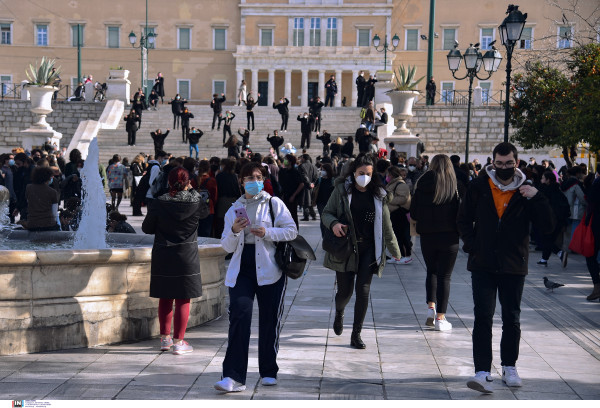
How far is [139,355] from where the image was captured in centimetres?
746

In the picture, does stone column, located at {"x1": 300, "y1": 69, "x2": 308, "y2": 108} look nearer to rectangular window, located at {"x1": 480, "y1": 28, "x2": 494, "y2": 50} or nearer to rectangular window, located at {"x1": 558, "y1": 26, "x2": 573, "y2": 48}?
rectangular window, located at {"x1": 480, "y1": 28, "x2": 494, "y2": 50}

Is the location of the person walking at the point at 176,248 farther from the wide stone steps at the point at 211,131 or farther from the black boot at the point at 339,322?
the wide stone steps at the point at 211,131

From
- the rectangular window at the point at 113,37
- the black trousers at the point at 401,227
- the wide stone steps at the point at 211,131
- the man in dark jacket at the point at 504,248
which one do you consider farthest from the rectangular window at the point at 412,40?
the man in dark jacket at the point at 504,248

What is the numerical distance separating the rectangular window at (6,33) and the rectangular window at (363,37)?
2499cm

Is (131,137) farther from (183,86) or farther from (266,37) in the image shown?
(266,37)

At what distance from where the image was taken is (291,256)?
6527 millimetres

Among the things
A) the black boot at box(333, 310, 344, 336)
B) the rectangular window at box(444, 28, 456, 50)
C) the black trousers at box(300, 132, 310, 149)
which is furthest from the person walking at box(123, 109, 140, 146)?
the rectangular window at box(444, 28, 456, 50)

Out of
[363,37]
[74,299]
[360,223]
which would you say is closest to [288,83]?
[363,37]

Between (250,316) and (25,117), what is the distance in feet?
123

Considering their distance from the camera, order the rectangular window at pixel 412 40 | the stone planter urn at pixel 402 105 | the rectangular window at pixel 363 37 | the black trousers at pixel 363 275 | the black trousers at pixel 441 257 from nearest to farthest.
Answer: the black trousers at pixel 363 275, the black trousers at pixel 441 257, the stone planter urn at pixel 402 105, the rectangular window at pixel 412 40, the rectangular window at pixel 363 37

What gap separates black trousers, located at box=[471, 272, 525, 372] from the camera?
6496 millimetres

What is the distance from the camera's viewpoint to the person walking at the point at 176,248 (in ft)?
24.5

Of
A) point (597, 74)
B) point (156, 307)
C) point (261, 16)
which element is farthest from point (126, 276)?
point (261, 16)

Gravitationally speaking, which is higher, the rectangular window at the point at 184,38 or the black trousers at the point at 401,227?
the rectangular window at the point at 184,38
